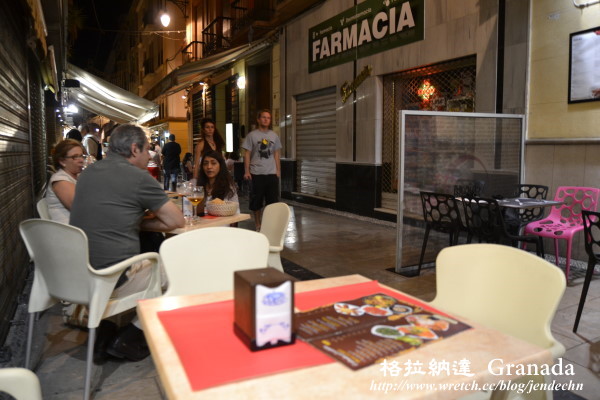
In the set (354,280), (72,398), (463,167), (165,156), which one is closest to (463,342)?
(354,280)

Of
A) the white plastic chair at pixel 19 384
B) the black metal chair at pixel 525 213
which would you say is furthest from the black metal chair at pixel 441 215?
the white plastic chair at pixel 19 384

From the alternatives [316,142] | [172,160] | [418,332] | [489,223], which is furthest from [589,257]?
[172,160]

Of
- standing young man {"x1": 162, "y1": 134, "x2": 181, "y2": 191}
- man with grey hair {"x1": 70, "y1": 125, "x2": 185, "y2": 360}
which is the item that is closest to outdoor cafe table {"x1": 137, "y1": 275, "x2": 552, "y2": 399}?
man with grey hair {"x1": 70, "y1": 125, "x2": 185, "y2": 360}

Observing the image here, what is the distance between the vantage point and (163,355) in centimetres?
133

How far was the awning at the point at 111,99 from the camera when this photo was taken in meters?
10.6

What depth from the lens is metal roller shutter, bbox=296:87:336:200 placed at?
35.0 feet

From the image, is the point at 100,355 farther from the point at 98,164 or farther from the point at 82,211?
the point at 98,164

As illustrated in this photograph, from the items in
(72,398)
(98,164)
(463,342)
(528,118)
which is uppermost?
(528,118)

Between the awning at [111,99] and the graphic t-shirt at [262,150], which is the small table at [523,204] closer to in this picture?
the graphic t-shirt at [262,150]

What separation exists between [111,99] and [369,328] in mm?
10471

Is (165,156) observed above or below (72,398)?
above

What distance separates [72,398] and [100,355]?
479mm

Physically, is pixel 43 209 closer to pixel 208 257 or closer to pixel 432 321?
pixel 208 257

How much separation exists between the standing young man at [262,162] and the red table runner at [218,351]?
559cm
